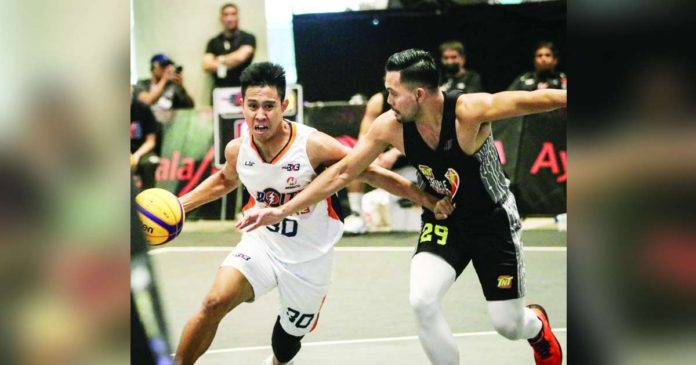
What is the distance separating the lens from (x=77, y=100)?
4.83ft

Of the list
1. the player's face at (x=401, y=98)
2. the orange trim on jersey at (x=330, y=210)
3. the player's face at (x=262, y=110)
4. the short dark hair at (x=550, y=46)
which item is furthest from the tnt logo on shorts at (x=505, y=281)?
the short dark hair at (x=550, y=46)

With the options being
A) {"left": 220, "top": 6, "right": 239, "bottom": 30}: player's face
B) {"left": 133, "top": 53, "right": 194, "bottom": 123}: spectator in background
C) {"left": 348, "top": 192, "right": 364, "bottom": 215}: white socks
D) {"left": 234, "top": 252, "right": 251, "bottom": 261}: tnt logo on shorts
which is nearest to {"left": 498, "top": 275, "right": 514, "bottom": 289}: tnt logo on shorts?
{"left": 234, "top": 252, "right": 251, "bottom": 261}: tnt logo on shorts

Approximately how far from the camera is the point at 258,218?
415cm

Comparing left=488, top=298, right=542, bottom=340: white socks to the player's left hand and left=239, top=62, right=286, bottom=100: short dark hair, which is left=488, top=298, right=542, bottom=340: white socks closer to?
the player's left hand

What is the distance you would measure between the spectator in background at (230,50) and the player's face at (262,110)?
21.5ft

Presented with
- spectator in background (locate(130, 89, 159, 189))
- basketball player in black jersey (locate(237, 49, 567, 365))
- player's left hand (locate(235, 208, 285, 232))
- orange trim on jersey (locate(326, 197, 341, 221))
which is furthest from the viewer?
spectator in background (locate(130, 89, 159, 189))

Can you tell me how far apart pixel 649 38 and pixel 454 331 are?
471 centimetres

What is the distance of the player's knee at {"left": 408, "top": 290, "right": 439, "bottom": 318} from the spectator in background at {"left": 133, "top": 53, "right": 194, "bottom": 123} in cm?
756

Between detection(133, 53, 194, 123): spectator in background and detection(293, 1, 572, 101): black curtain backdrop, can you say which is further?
detection(293, 1, 572, 101): black curtain backdrop

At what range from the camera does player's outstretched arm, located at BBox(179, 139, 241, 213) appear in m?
4.86

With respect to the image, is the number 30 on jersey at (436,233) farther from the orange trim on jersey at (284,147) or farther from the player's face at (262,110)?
the player's face at (262,110)

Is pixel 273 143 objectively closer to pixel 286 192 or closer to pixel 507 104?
pixel 286 192

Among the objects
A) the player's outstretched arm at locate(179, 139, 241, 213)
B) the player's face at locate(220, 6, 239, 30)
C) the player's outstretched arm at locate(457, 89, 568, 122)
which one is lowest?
the player's outstretched arm at locate(179, 139, 241, 213)

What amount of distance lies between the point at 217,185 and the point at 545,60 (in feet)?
21.1
